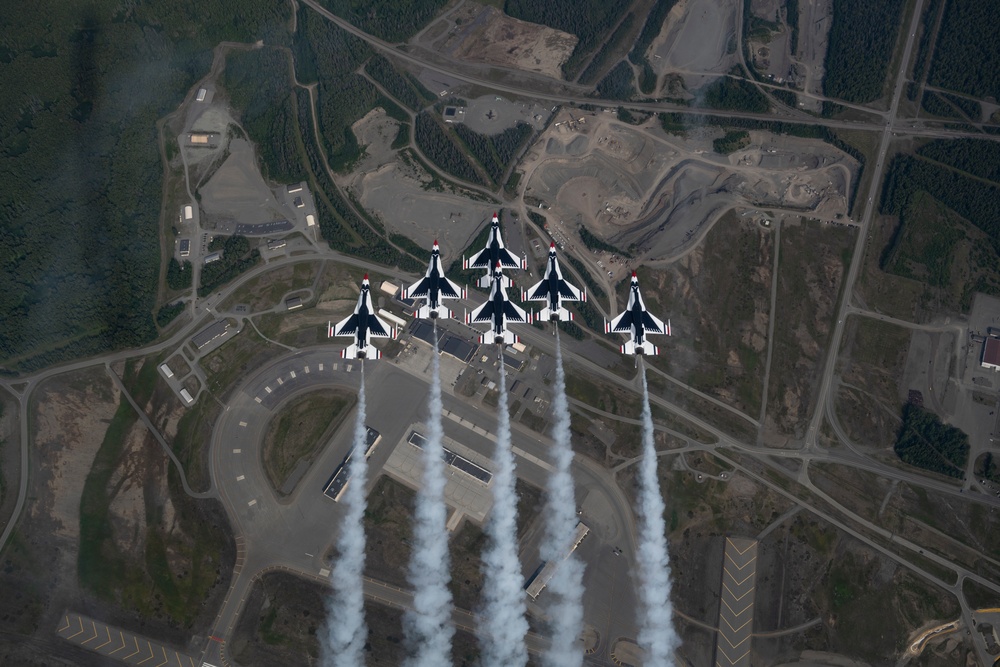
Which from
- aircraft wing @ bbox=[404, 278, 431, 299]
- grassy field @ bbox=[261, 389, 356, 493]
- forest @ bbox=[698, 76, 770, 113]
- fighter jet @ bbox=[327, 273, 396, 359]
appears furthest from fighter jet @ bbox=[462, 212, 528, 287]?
forest @ bbox=[698, 76, 770, 113]

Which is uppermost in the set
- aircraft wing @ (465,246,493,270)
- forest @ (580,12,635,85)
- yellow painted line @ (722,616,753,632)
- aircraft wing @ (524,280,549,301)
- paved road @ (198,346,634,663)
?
forest @ (580,12,635,85)

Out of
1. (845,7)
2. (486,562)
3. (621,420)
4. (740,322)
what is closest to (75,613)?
(486,562)

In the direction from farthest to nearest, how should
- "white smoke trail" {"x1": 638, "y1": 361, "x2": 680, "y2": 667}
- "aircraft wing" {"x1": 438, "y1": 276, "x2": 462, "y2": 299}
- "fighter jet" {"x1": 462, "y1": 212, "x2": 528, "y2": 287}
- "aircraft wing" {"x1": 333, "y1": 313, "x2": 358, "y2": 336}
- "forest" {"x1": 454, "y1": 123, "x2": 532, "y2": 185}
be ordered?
"forest" {"x1": 454, "y1": 123, "x2": 532, "y2": 185}, "fighter jet" {"x1": 462, "y1": 212, "x2": 528, "y2": 287}, "aircraft wing" {"x1": 438, "y1": 276, "x2": 462, "y2": 299}, "aircraft wing" {"x1": 333, "y1": 313, "x2": 358, "y2": 336}, "white smoke trail" {"x1": 638, "y1": 361, "x2": 680, "y2": 667}

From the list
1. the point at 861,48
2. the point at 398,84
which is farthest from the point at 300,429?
the point at 861,48

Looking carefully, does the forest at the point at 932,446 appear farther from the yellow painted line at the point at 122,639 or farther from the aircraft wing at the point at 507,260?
the yellow painted line at the point at 122,639

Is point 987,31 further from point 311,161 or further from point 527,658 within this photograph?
point 527,658

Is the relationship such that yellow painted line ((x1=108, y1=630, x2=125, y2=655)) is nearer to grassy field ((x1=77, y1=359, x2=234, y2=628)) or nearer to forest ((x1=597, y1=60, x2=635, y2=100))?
grassy field ((x1=77, y1=359, x2=234, y2=628))
